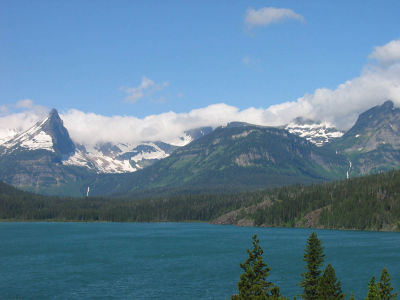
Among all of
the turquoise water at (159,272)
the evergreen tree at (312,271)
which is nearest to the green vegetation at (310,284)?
Result: the evergreen tree at (312,271)

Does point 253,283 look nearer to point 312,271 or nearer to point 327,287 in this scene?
point 327,287

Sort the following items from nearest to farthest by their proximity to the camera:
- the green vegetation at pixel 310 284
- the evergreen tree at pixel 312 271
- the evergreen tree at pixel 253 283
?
the evergreen tree at pixel 253 283 → the green vegetation at pixel 310 284 → the evergreen tree at pixel 312 271

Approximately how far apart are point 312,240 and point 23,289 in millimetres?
81826

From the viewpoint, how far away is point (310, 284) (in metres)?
75.0

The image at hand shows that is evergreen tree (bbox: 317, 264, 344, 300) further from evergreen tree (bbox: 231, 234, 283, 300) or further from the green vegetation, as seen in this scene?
evergreen tree (bbox: 231, 234, 283, 300)

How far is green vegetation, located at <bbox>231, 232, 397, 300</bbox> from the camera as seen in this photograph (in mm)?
61531

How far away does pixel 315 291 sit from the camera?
74062 mm

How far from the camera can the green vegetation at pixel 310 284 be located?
6153cm

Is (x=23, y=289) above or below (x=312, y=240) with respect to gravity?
below

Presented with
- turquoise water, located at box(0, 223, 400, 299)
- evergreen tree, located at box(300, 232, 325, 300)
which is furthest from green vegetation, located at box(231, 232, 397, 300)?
turquoise water, located at box(0, 223, 400, 299)

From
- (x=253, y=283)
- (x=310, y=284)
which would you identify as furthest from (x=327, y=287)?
(x=253, y=283)

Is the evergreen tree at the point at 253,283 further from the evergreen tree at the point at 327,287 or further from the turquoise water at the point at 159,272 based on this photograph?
the turquoise water at the point at 159,272

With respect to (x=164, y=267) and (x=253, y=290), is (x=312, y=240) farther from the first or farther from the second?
(x=164, y=267)

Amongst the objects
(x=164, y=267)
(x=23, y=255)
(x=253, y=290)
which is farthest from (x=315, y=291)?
(x=23, y=255)
